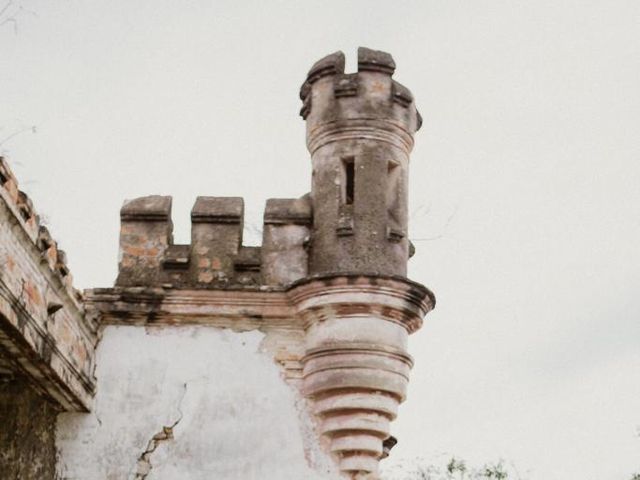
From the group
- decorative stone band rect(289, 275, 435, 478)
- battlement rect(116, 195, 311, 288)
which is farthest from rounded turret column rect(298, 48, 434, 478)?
battlement rect(116, 195, 311, 288)

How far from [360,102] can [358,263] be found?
120 cm

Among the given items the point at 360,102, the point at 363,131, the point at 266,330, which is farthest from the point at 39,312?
the point at 360,102

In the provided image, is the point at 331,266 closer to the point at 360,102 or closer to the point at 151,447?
the point at 360,102

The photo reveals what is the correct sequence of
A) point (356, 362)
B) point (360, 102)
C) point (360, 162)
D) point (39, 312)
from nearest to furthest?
point (39, 312)
point (356, 362)
point (360, 162)
point (360, 102)

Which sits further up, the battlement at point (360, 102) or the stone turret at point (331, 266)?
the battlement at point (360, 102)

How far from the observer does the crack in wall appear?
8.44 metres

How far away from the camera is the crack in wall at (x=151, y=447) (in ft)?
27.7

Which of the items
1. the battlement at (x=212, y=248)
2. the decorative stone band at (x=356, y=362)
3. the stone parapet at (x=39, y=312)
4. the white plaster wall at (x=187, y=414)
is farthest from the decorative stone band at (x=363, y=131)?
the stone parapet at (x=39, y=312)

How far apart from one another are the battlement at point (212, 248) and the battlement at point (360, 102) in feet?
1.94

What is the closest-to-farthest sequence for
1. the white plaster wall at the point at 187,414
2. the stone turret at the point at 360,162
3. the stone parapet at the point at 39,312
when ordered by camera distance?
1. the stone parapet at the point at 39,312
2. the white plaster wall at the point at 187,414
3. the stone turret at the point at 360,162

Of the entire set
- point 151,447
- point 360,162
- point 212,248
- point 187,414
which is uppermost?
point 360,162

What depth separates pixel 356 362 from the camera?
834 centimetres

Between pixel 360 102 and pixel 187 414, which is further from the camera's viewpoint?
pixel 360 102

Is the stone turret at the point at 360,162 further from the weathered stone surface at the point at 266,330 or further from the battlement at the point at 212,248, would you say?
the battlement at the point at 212,248
